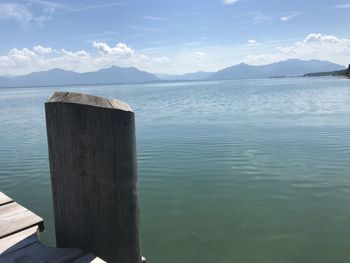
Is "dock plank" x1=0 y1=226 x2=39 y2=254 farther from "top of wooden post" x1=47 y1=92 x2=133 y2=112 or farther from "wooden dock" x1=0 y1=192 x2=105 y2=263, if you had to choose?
"top of wooden post" x1=47 y1=92 x2=133 y2=112

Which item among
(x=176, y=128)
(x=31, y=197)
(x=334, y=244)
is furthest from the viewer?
(x=176, y=128)

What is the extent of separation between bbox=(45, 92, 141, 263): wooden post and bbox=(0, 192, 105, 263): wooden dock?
104 mm

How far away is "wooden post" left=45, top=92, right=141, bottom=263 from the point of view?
2.60 meters

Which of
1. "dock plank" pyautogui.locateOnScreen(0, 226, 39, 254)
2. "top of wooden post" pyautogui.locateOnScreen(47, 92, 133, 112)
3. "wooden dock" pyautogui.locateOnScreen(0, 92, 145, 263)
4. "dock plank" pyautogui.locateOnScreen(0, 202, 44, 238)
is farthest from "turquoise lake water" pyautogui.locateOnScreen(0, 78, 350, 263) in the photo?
"top of wooden post" pyautogui.locateOnScreen(47, 92, 133, 112)

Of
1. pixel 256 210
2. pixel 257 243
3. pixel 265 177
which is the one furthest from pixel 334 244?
pixel 265 177

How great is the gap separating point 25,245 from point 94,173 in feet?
3.83

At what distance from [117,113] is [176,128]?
18397 mm

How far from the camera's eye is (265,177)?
10422 millimetres

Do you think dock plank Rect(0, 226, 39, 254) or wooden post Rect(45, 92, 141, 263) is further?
dock plank Rect(0, 226, 39, 254)

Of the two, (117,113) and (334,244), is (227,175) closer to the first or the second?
(334,244)

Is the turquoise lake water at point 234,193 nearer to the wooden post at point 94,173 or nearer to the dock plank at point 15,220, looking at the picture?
the dock plank at point 15,220

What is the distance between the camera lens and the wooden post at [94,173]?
2.60m

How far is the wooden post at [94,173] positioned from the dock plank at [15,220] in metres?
0.89

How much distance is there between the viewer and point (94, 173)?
271 cm
